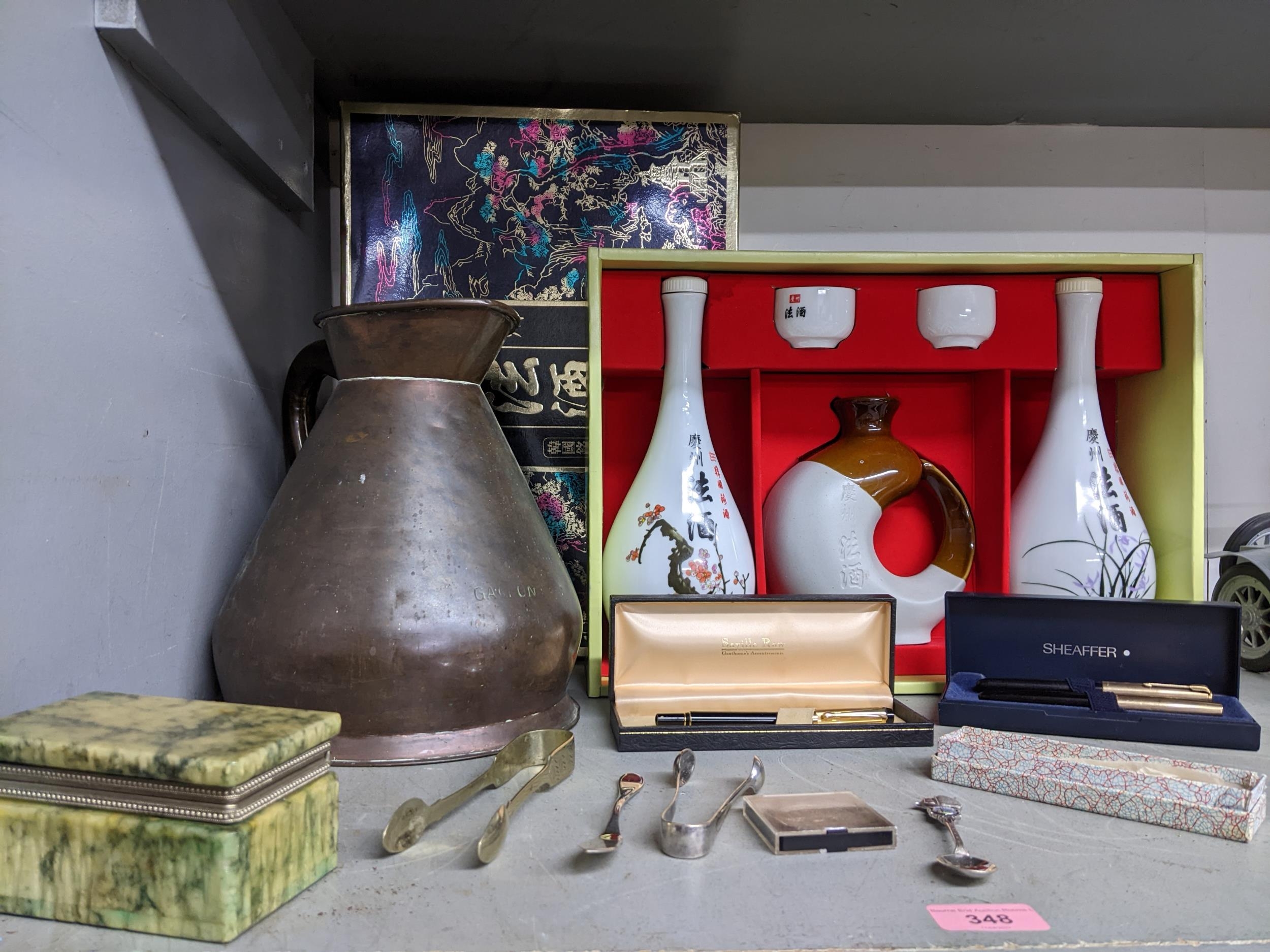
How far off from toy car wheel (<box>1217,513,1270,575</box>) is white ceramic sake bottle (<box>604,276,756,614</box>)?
0.60 metres

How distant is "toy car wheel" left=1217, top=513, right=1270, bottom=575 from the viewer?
1084mm

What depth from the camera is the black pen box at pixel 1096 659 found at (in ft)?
2.50

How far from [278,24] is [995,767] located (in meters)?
0.92

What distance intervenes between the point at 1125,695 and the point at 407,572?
1.99 ft

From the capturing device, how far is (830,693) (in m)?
0.84

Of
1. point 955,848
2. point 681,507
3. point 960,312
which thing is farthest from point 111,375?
point 960,312

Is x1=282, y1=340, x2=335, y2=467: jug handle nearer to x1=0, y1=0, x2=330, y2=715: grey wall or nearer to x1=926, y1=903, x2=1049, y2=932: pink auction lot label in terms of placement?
x1=0, y1=0, x2=330, y2=715: grey wall

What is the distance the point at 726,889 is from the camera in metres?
0.49

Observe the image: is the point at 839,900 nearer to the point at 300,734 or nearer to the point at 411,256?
A: the point at 300,734

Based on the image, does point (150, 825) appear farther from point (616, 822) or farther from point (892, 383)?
point (892, 383)

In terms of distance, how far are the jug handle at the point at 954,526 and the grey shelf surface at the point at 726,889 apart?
404mm

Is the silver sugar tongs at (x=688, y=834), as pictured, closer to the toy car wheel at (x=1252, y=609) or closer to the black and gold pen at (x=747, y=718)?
the black and gold pen at (x=747, y=718)

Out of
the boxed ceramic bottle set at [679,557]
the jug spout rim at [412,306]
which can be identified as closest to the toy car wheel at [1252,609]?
the boxed ceramic bottle set at [679,557]

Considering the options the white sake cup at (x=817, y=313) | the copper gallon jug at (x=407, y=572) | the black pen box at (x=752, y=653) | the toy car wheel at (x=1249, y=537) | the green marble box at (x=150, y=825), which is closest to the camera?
the green marble box at (x=150, y=825)
